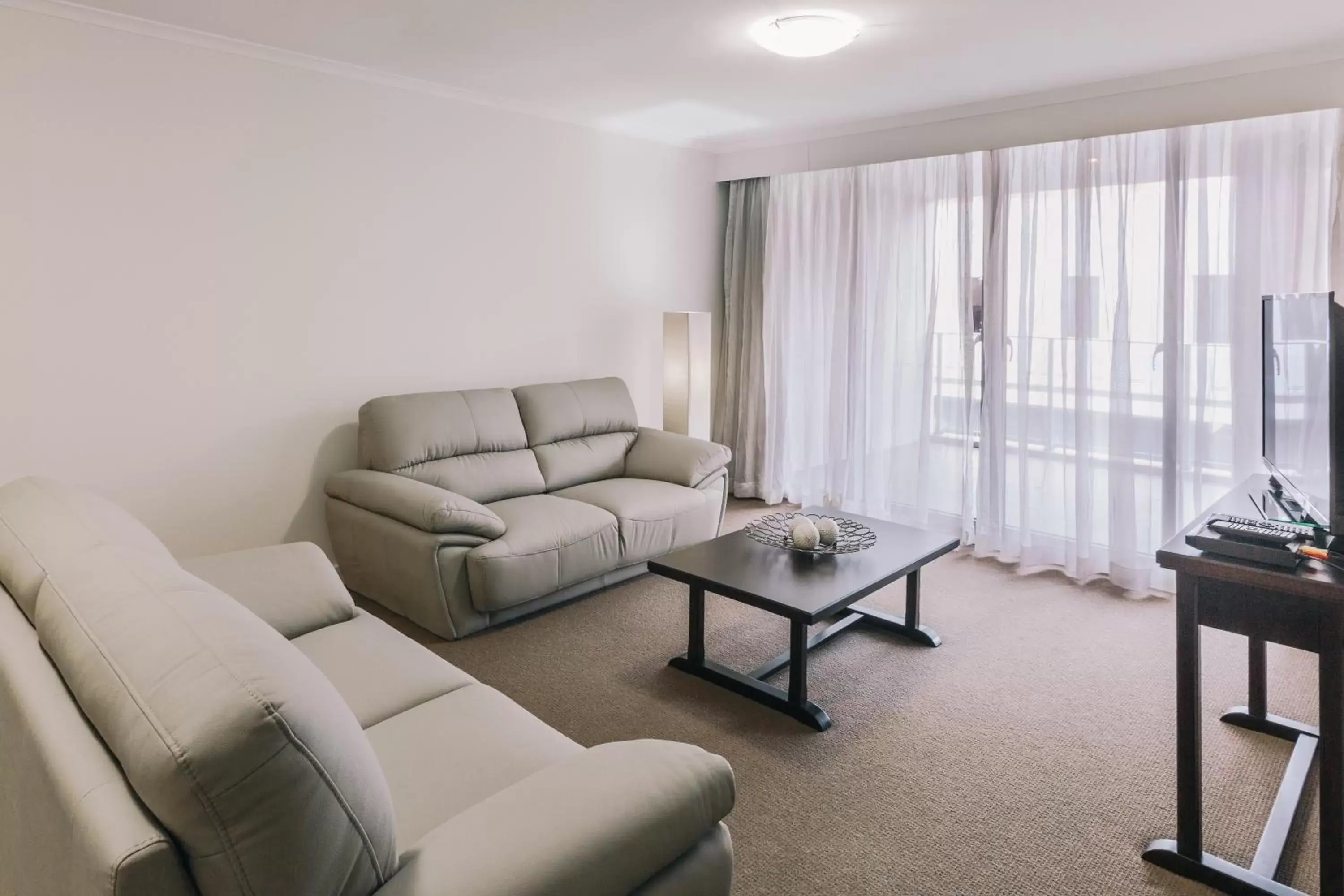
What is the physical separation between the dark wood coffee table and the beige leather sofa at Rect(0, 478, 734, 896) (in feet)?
3.85

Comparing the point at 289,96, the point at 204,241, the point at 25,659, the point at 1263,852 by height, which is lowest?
the point at 1263,852

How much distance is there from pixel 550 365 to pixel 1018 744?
3307 millimetres

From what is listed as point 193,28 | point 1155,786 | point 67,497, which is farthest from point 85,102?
point 1155,786

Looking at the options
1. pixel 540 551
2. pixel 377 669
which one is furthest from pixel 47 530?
pixel 540 551

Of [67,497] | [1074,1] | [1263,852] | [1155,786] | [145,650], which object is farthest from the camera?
[1074,1]

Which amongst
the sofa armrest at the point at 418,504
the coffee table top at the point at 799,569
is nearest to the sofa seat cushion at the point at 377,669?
the sofa armrest at the point at 418,504

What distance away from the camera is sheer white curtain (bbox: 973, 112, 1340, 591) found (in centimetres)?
363

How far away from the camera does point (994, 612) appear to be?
3.78m

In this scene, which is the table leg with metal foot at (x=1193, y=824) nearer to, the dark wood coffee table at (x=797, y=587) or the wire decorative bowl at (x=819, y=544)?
the dark wood coffee table at (x=797, y=587)

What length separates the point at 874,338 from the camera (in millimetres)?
5055

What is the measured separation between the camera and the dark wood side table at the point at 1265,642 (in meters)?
1.82

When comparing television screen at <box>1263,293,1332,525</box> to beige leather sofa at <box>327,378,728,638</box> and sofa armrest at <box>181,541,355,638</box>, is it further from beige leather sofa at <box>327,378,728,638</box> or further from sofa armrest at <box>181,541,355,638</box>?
sofa armrest at <box>181,541,355,638</box>

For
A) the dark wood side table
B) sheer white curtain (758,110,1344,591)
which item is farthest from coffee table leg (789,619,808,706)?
sheer white curtain (758,110,1344,591)

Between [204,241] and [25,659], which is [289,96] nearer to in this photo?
[204,241]
